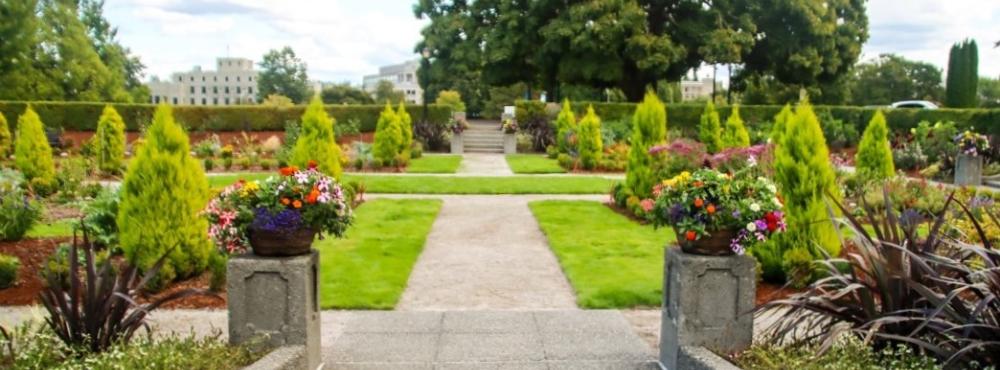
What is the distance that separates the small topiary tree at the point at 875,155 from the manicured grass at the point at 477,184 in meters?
4.59

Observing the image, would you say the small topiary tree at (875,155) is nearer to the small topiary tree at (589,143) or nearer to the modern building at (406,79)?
the small topiary tree at (589,143)

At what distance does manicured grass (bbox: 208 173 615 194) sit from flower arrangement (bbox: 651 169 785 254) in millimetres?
9858

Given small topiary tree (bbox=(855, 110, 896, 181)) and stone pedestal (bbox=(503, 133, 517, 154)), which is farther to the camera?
stone pedestal (bbox=(503, 133, 517, 154))

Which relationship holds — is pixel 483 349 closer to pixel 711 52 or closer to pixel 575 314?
pixel 575 314

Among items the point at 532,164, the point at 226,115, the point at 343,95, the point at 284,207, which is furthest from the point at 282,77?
the point at 284,207

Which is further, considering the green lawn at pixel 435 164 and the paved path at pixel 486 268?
the green lawn at pixel 435 164

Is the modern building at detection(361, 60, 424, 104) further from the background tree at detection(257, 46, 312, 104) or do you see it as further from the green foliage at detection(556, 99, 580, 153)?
the green foliage at detection(556, 99, 580, 153)

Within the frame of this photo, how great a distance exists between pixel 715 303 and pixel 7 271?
5.98 metres

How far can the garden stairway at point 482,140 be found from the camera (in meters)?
26.8

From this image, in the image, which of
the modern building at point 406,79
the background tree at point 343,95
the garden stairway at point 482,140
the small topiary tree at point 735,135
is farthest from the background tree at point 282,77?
the small topiary tree at point 735,135

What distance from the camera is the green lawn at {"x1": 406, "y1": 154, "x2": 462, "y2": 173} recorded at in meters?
18.8

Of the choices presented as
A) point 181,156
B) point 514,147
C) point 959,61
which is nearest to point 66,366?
point 181,156

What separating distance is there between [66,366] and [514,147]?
73.9 ft

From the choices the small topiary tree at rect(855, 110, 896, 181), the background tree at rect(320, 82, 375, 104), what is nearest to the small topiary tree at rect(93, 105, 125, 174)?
the small topiary tree at rect(855, 110, 896, 181)
